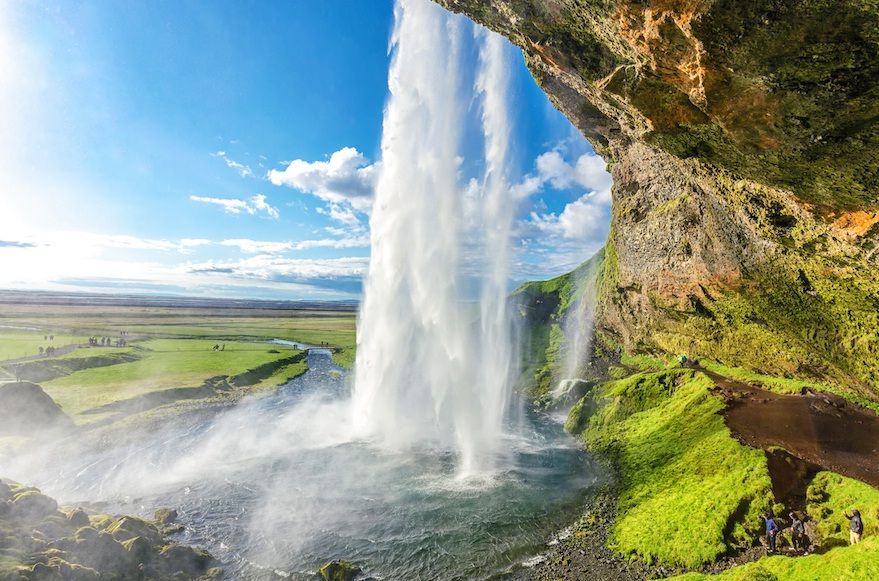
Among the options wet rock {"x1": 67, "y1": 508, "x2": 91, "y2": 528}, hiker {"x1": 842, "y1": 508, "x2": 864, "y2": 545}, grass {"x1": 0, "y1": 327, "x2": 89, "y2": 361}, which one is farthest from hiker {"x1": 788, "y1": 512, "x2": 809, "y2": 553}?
grass {"x1": 0, "y1": 327, "x2": 89, "y2": 361}

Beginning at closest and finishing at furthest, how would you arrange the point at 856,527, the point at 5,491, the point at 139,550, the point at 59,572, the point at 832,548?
the point at 856,527, the point at 59,572, the point at 832,548, the point at 139,550, the point at 5,491

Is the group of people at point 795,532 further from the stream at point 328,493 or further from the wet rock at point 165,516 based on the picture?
the wet rock at point 165,516

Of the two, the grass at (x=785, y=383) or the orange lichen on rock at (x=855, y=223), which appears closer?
the orange lichen on rock at (x=855, y=223)

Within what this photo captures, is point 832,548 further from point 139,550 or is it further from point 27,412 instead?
point 27,412

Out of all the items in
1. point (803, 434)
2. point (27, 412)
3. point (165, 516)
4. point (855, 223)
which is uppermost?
point (855, 223)

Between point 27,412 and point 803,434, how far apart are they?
5423cm

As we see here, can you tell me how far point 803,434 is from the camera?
21.9 m

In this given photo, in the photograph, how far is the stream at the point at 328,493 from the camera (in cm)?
1825

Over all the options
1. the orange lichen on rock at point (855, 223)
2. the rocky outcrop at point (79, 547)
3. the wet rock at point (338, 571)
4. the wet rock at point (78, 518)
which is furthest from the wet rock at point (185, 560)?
the orange lichen on rock at point (855, 223)

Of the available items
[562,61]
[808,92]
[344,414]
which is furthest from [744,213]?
[344,414]

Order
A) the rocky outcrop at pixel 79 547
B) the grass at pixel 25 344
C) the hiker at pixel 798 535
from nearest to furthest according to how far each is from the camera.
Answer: the rocky outcrop at pixel 79 547 < the hiker at pixel 798 535 < the grass at pixel 25 344

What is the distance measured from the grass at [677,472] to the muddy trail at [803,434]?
2.88 ft

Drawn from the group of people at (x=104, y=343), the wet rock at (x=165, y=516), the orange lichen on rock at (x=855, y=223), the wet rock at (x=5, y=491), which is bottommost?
the wet rock at (x=165, y=516)

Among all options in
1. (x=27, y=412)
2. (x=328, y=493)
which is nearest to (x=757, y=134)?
(x=328, y=493)
